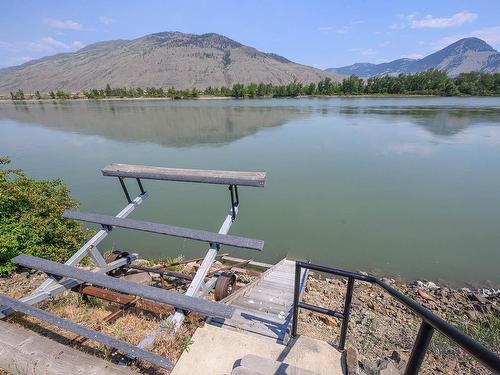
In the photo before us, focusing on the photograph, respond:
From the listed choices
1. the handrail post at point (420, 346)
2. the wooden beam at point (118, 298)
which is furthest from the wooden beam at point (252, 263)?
the handrail post at point (420, 346)

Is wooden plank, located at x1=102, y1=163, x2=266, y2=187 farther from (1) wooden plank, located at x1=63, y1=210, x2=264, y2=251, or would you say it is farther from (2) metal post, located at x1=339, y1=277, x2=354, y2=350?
(2) metal post, located at x1=339, y1=277, x2=354, y2=350

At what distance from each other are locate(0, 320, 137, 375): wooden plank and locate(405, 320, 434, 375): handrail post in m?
1.98

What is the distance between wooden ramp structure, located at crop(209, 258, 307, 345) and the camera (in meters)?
3.44

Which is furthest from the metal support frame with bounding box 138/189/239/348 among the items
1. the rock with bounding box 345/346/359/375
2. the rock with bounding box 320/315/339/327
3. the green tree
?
the green tree

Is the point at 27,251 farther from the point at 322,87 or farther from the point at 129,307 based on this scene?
the point at 322,87

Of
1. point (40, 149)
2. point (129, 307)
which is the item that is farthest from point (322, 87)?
point (129, 307)

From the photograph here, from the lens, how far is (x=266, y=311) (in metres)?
4.20

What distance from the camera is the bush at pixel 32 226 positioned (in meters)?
→ 5.77

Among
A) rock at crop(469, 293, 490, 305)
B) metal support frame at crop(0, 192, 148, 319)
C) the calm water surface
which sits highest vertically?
metal support frame at crop(0, 192, 148, 319)

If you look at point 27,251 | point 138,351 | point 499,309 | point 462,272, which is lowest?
point 462,272

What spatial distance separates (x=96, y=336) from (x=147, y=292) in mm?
543

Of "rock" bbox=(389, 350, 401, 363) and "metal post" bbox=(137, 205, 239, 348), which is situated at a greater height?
"metal post" bbox=(137, 205, 239, 348)

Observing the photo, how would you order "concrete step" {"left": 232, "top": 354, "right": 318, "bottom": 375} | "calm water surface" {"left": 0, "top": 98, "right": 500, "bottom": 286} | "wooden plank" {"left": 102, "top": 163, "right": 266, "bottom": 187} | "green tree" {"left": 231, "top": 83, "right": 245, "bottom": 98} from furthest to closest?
1. "green tree" {"left": 231, "top": 83, "right": 245, "bottom": 98}
2. "calm water surface" {"left": 0, "top": 98, "right": 500, "bottom": 286}
3. "wooden plank" {"left": 102, "top": 163, "right": 266, "bottom": 187}
4. "concrete step" {"left": 232, "top": 354, "right": 318, "bottom": 375}

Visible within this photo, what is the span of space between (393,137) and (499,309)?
22.5 meters
